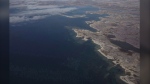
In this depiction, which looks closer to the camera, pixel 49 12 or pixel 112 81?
pixel 112 81

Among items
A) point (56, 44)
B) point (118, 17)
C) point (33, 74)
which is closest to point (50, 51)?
point (56, 44)

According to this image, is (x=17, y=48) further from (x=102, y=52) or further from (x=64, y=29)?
(x=102, y=52)

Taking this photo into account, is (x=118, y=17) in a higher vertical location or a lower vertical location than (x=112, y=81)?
higher

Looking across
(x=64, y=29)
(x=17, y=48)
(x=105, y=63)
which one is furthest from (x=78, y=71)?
(x=17, y=48)

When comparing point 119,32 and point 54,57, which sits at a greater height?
point 119,32

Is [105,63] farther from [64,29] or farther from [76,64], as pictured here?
[64,29]

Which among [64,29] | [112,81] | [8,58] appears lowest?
[112,81]
